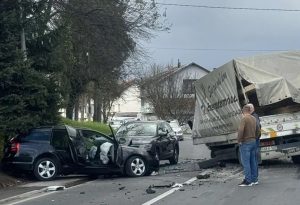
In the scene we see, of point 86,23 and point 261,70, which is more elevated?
point 86,23

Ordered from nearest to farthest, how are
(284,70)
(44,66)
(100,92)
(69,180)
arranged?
(69,180) → (284,70) → (44,66) → (100,92)

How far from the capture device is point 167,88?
72000 millimetres

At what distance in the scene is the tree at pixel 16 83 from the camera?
16.0 metres

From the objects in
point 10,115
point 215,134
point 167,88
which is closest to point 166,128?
point 215,134

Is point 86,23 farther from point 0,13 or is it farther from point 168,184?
point 168,184

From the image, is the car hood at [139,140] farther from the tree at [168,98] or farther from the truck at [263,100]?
the tree at [168,98]

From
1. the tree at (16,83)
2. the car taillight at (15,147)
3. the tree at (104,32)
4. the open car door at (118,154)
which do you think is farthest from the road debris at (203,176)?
the tree at (104,32)

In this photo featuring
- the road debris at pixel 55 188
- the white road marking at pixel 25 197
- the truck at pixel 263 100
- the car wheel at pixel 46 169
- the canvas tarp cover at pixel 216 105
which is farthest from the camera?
the canvas tarp cover at pixel 216 105

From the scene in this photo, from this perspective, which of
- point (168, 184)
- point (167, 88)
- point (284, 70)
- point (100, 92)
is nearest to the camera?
point (168, 184)

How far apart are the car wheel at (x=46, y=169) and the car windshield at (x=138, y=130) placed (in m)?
4.16

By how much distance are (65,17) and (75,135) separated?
6.25m

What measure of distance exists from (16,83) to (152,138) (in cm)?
457

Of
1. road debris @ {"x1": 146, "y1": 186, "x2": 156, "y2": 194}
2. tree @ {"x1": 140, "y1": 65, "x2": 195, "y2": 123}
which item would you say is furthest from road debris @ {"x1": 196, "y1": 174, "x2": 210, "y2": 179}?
Answer: tree @ {"x1": 140, "y1": 65, "x2": 195, "y2": 123}

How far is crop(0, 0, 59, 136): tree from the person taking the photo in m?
16.0
